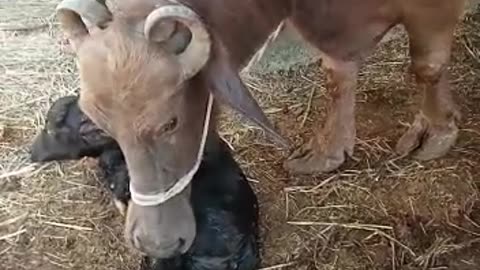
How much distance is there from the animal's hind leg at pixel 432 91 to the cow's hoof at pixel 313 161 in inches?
9.7

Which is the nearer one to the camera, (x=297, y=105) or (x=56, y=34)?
(x=297, y=105)

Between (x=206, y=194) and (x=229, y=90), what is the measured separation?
0.67 meters

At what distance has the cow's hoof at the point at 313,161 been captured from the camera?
344 cm

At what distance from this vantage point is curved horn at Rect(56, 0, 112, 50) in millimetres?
2412

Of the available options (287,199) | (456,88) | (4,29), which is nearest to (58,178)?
Answer: (287,199)

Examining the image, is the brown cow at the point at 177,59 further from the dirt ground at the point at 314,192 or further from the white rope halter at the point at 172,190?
the dirt ground at the point at 314,192

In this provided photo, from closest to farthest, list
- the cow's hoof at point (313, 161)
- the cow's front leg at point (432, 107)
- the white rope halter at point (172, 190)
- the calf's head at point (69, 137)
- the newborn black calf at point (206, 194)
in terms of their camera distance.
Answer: the white rope halter at point (172, 190)
the newborn black calf at point (206, 194)
the calf's head at point (69, 137)
the cow's front leg at point (432, 107)
the cow's hoof at point (313, 161)

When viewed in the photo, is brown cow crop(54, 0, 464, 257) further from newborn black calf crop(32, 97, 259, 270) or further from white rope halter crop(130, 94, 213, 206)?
newborn black calf crop(32, 97, 259, 270)

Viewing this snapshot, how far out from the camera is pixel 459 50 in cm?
399

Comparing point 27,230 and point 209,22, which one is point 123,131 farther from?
point 27,230

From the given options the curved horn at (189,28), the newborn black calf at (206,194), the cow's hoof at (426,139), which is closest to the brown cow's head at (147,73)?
the curved horn at (189,28)

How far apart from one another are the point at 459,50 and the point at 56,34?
5.76 feet

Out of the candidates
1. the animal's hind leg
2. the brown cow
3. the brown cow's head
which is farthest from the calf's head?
the animal's hind leg

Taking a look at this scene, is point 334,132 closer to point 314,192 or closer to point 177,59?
point 314,192
